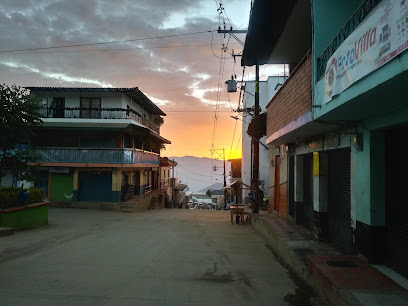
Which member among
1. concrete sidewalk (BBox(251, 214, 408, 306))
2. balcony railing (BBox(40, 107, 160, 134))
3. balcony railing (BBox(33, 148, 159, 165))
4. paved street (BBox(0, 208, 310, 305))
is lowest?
paved street (BBox(0, 208, 310, 305))

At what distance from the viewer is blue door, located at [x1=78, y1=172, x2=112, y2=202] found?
77.4 feet

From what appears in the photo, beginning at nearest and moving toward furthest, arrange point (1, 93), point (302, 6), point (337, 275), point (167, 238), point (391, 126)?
point (337, 275) < point (391, 126) < point (302, 6) < point (167, 238) < point (1, 93)

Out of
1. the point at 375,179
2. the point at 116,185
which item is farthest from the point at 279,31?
the point at 116,185

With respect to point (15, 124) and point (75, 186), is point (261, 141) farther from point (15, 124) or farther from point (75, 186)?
point (15, 124)

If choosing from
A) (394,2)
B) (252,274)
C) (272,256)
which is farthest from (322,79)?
(272,256)

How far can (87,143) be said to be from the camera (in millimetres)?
23594

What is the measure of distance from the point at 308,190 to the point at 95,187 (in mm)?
17561

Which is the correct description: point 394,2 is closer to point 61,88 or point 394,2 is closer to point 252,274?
point 252,274

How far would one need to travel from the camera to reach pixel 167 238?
1090 centimetres

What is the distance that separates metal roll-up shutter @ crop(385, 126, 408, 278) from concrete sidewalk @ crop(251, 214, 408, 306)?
0.43m

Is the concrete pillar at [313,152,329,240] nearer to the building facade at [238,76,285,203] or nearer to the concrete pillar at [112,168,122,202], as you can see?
the concrete pillar at [112,168,122,202]

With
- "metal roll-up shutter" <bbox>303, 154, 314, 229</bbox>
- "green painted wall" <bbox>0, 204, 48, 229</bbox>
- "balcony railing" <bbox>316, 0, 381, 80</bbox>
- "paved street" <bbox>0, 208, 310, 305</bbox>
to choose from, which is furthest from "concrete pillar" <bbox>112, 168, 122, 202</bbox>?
"balcony railing" <bbox>316, 0, 381, 80</bbox>

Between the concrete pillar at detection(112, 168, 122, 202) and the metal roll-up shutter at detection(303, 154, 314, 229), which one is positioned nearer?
the metal roll-up shutter at detection(303, 154, 314, 229)

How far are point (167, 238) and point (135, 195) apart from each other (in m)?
17.5
